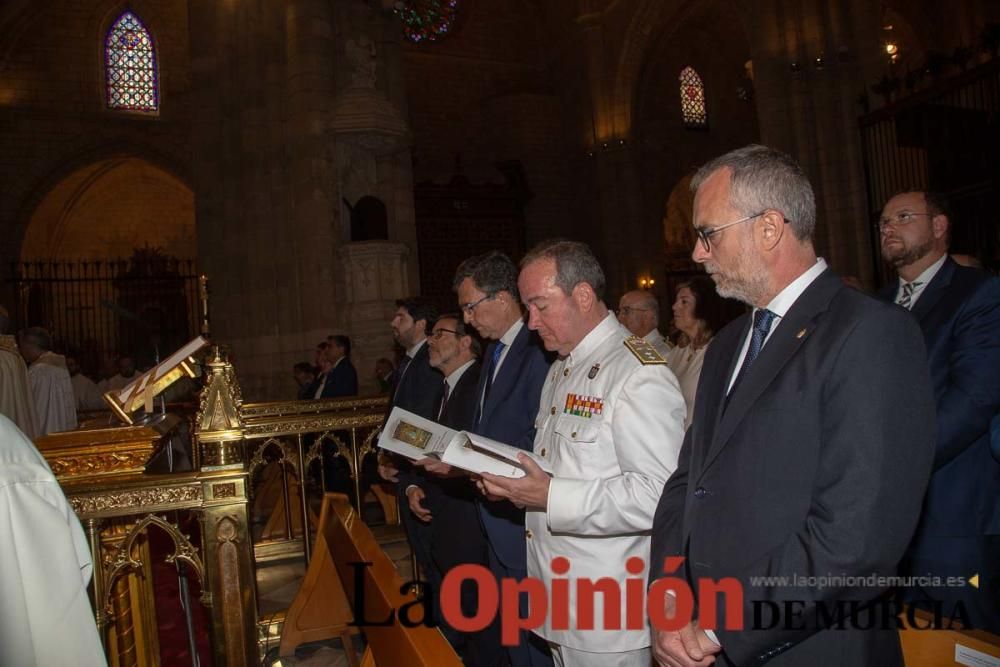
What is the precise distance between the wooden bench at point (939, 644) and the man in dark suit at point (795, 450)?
0.15 meters

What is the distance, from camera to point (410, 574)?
4336 mm

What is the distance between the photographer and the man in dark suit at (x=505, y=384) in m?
2.63

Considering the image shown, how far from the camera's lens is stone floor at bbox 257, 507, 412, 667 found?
3354 mm

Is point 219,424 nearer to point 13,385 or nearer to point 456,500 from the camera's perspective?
point 456,500

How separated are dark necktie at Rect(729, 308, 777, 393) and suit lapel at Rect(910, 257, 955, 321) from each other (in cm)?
135

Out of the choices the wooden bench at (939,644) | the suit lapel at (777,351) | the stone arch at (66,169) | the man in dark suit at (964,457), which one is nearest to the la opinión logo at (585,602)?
the suit lapel at (777,351)

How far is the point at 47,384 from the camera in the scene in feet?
20.9

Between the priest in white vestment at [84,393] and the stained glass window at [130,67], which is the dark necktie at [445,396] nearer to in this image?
the priest in white vestment at [84,393]

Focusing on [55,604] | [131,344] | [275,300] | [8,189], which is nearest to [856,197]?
[275,300]

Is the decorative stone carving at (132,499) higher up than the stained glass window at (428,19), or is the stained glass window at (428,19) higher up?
the stained glass window at (428,19)

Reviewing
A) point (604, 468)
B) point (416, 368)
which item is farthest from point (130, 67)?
point (604, 468)

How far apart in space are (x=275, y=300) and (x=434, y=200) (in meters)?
7.43

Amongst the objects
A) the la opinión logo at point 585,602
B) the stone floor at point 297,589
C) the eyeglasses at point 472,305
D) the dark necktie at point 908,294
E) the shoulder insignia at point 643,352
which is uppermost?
the eyeglasses at point 472,305

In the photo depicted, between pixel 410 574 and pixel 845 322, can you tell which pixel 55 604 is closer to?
pixel 845 322
